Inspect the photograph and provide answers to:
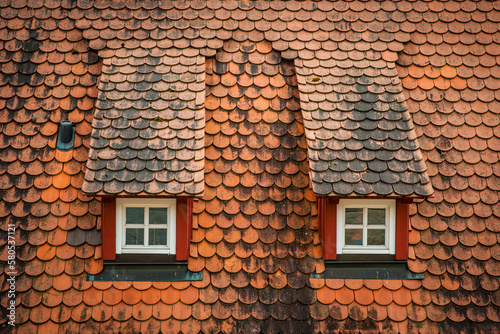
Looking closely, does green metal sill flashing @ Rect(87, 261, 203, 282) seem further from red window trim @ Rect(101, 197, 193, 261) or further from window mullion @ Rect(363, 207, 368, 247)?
window mullion @ Rect(363, 207, 368, 247)

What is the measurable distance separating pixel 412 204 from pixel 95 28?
4474 millimetres

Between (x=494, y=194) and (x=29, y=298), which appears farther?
(x=494, y=194)

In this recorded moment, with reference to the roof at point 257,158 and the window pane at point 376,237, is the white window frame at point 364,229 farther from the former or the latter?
the roof at point 257,158

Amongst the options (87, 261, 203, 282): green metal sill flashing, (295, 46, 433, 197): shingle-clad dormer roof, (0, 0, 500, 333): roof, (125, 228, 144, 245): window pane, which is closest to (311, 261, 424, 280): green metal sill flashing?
(0, 0, 500, 333): roof

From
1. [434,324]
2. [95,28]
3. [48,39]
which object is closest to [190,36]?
[95,28]

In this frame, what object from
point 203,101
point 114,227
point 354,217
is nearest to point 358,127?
point 354,217

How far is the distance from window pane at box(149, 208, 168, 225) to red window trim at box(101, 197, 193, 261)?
237mm

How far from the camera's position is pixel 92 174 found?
4629 millimetres

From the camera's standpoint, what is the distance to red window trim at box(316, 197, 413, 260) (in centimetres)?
479

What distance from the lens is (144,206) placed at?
4.80m

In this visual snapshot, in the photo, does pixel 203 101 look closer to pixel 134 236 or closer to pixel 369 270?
A: pixel 134 236

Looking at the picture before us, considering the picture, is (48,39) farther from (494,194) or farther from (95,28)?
(494,194)

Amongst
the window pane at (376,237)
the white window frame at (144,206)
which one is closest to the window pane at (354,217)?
the window pane at (376,237)

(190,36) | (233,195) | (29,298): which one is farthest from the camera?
(190,36)
